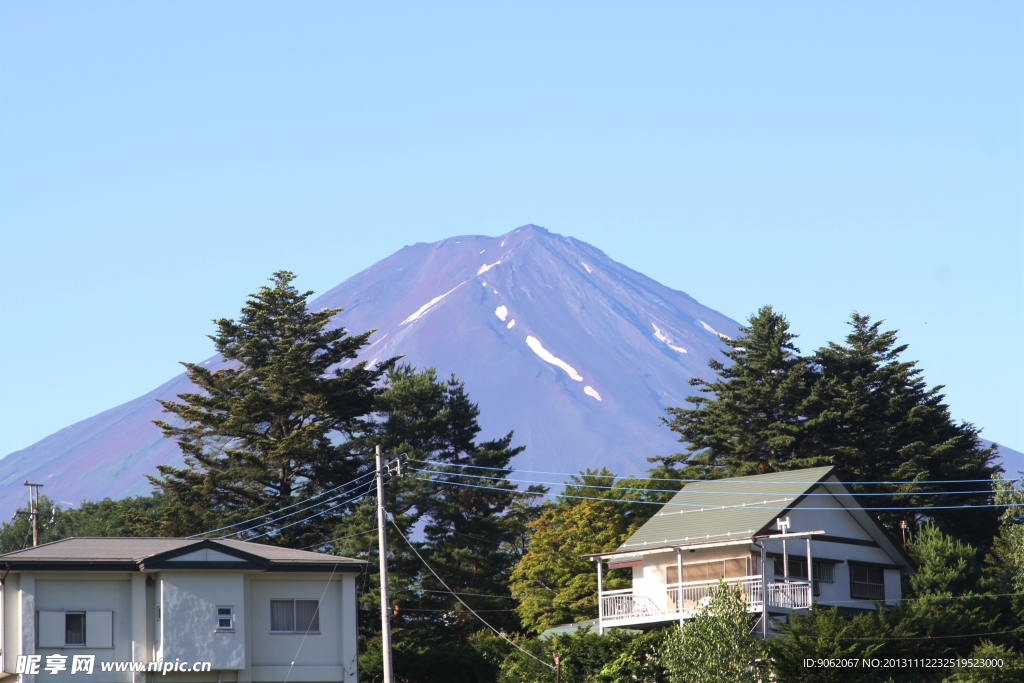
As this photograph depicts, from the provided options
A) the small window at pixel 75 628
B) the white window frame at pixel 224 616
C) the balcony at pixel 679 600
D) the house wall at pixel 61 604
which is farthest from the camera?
the balcony at pixel 679 600

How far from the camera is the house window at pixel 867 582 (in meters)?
47.5

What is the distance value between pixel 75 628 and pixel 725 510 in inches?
967

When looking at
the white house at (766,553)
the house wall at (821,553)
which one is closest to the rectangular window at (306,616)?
the white house at (766,553)

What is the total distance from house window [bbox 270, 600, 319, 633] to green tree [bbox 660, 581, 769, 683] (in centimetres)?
1404

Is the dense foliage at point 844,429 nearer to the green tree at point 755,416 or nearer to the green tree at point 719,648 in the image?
the green tree at point 755,416

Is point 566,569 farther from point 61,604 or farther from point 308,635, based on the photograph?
point 61,604

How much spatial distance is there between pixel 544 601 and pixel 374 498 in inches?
385

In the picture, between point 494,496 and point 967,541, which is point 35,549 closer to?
point 494,496

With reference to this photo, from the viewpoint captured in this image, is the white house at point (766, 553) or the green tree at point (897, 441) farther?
the green tree at point (897, 441)

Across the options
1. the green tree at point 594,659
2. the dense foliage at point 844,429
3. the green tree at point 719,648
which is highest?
the dense foliage at point 844,429

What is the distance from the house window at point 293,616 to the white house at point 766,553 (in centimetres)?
1209

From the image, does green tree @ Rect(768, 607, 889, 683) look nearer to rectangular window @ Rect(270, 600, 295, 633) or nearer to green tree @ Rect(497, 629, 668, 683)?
green tree @ Rect(497, 629, 668, 683)

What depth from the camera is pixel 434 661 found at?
47.5 m

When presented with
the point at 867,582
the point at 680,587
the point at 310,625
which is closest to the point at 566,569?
the point at 680,587
